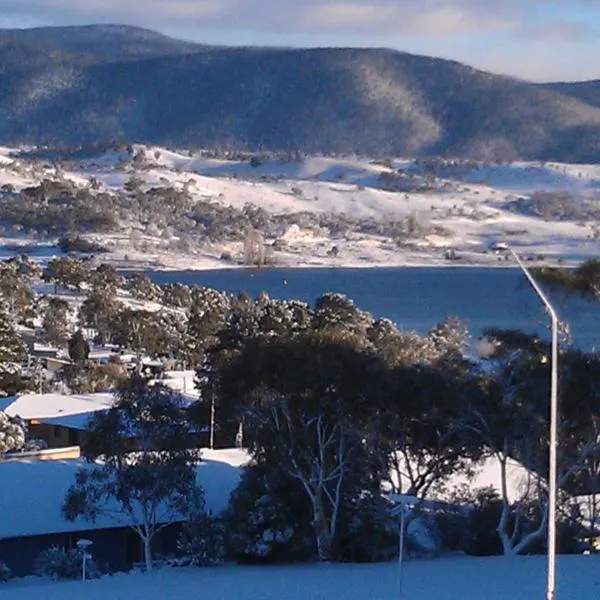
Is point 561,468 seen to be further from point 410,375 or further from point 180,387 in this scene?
point 180,387

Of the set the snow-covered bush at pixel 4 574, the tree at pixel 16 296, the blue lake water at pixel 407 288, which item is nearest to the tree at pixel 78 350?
the tree at pixel 16 296

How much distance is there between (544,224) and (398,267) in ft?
57.9

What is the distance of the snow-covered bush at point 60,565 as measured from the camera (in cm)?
2284

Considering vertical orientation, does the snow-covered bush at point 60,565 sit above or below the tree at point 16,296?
below

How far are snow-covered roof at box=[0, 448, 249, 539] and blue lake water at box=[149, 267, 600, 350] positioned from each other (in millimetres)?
33338

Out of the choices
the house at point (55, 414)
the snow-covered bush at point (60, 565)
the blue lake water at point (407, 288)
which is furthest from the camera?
the blue lake water at point (407, 288)

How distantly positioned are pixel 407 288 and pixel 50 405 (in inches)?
3110

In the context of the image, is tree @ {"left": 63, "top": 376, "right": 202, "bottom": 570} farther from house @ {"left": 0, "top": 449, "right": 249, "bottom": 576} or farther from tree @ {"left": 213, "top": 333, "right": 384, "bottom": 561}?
tree @ {"left": 213, "top": 333, "right": 384, "bottom": 561}

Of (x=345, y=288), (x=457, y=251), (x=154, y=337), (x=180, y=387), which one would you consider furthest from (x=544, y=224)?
(x=180, y=387)

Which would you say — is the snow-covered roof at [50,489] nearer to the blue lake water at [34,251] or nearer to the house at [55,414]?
the house at [55,414]

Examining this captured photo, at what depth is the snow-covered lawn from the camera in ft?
61.6

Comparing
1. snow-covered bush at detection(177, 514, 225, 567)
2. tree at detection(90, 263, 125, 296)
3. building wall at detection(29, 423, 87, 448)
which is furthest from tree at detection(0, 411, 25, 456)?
tree at detection(90, 263, 125, 296)

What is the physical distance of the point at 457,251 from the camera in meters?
149

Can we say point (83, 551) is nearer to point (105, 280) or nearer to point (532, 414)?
point (532, 414)
